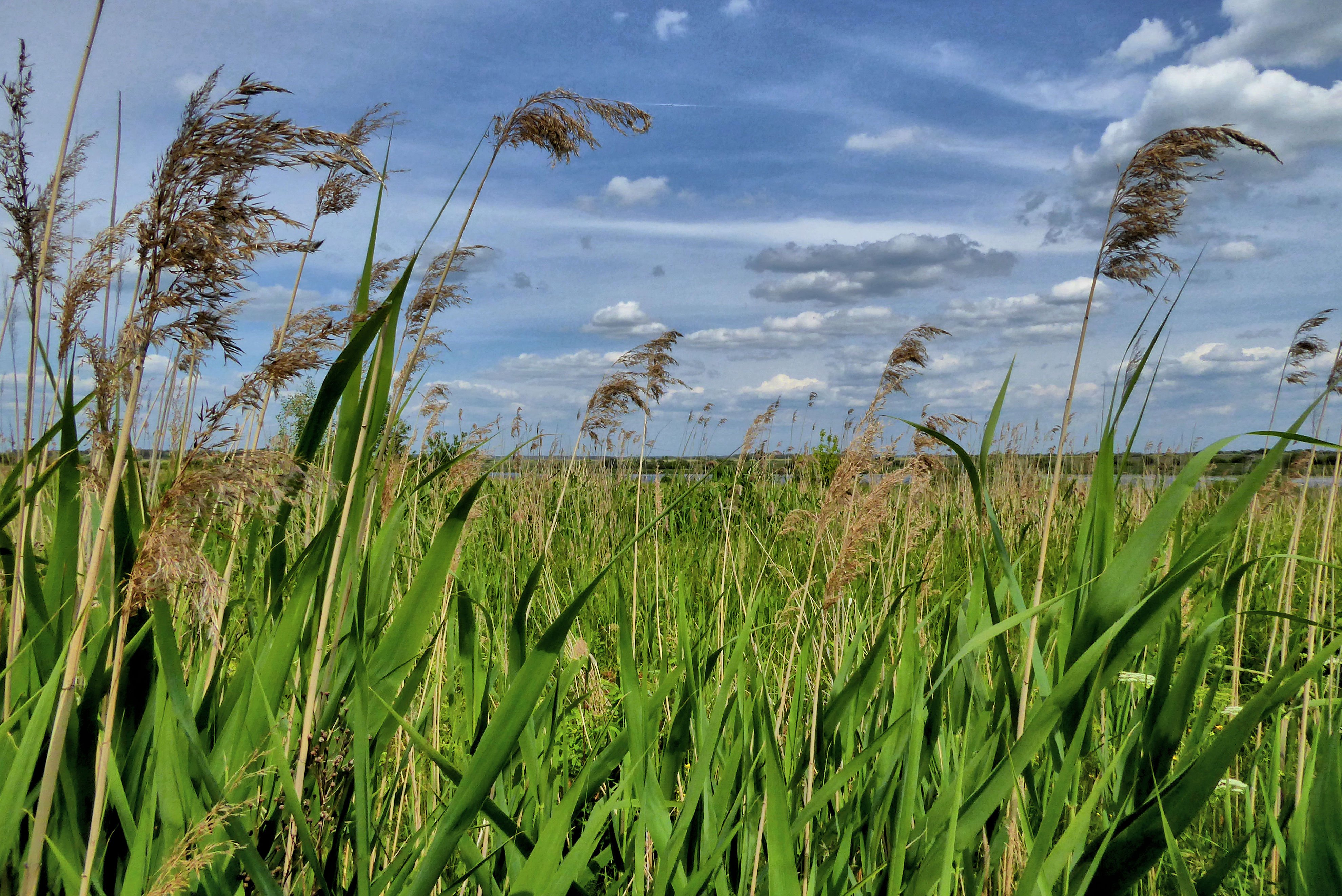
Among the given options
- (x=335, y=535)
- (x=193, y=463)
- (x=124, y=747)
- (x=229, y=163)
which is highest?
(x=229, y=163)

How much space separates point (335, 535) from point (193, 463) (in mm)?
267

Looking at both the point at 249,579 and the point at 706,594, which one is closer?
the point at 249,579

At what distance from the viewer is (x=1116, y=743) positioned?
7.37 ft

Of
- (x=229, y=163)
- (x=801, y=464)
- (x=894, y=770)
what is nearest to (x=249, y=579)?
(x=229, y=163)

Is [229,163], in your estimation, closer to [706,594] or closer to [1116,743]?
[1116,743]

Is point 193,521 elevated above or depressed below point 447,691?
above

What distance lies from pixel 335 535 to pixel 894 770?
123 centimetres

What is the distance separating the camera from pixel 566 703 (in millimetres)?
2541

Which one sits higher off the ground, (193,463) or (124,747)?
(193,463)

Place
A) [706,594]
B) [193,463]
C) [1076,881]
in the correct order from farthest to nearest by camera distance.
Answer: [706,594] → [1076,881] → [193,463]

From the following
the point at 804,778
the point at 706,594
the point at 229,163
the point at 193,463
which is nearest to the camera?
the point at 229,163

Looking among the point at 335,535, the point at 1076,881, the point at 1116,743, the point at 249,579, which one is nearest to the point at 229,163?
the point at 335,535

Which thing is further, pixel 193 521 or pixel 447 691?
pixel 447 691

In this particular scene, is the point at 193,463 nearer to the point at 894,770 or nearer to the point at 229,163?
the point at 229,163
